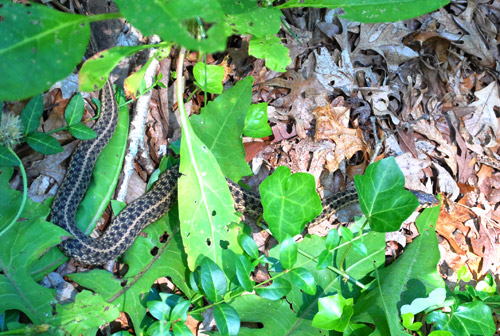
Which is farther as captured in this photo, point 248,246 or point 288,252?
point 248,246

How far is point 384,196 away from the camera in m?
4.07

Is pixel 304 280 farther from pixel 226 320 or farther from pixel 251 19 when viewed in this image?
pixel 251 19

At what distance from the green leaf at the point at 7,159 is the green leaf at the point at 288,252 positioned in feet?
9.10

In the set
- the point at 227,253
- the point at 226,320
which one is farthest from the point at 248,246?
the point at 226,320

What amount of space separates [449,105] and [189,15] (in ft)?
19.9

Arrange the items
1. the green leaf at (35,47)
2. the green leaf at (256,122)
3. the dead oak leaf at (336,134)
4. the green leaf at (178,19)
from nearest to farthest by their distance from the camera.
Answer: the green leaf at (178,19) → the green leaf at (35,47) → the green leaf at (256,122) → the dead oak leaf at (336,134)

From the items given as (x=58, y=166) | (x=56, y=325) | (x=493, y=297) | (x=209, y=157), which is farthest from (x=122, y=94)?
(x=493, y=297)

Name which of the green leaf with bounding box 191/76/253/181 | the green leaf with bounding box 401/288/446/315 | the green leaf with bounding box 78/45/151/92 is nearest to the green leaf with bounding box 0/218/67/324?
the green leaf with bounding box 78/45/151/92

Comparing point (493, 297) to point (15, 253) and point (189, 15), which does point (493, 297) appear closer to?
point (189, 15)

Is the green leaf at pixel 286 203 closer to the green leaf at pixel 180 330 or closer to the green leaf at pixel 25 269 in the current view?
the green leaf at pixel 180 330

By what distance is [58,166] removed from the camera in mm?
4441

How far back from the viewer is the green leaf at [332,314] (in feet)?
12.1

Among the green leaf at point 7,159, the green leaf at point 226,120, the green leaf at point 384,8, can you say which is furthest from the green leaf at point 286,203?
the green leaf at point 7,159

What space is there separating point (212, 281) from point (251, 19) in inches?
101
